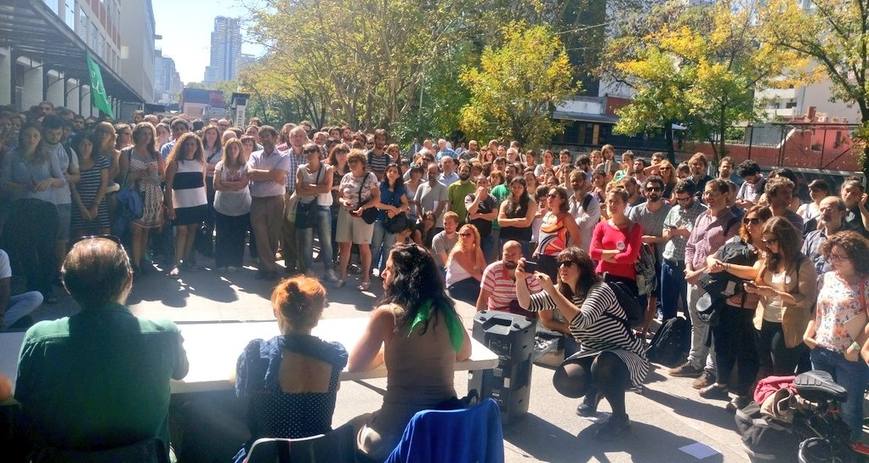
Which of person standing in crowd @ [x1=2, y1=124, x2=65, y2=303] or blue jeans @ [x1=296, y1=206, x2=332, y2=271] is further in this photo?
blue jeans @ [x1=296, y1=206, x2=332, y2=271]

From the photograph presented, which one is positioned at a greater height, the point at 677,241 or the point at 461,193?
the point at 461,193

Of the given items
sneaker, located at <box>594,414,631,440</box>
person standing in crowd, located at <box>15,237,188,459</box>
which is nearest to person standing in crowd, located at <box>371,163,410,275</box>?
sneaker, located at <box>594,414,631,440</box>

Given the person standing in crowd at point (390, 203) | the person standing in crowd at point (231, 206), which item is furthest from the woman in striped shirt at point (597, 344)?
the person standing in crowd at point (231, 206)

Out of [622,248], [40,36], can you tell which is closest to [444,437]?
[622,248]

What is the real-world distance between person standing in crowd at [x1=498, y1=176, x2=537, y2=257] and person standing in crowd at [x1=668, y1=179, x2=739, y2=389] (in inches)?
99.9

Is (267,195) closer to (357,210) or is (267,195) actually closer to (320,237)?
(320,237)

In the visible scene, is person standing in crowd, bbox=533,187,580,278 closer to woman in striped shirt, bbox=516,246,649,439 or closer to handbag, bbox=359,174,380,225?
handbag, bbox=359,174,380,225

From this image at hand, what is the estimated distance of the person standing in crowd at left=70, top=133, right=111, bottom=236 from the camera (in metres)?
7.97

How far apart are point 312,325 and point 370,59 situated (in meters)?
21.7

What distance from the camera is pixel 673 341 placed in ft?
21.5

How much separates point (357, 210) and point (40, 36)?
8.79 metres

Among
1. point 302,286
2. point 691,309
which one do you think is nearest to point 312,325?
point 302,286

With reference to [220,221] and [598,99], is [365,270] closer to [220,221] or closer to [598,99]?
[220,221]

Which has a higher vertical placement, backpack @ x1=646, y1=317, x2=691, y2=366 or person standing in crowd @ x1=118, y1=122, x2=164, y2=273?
person standing in crowd @ x1=118, y1=122, x2=164, y2=273
